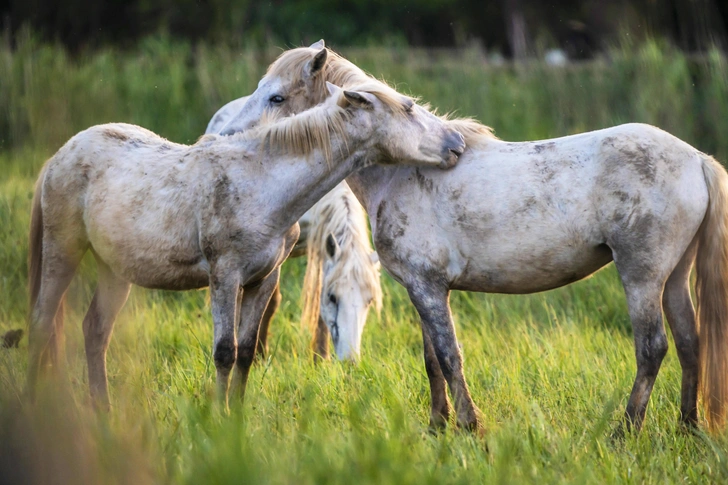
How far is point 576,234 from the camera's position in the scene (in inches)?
138

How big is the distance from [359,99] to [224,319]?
117 cm

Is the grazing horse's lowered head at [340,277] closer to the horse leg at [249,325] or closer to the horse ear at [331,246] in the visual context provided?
the horse ear at [331,246]

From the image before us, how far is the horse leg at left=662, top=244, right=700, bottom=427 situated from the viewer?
12.1 ft

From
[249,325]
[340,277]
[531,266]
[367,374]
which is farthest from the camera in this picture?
[340,277]

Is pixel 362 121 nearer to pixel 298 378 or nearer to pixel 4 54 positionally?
pixel 298 378

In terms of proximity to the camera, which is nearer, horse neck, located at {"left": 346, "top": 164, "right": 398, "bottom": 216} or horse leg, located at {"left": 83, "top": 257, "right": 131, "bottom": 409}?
horse neck, located at {"left": 346, "top": 164, "right": 398, "bottom": 216}

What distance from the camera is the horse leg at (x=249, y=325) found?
12.9 ft

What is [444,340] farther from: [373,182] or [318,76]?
[318,76]

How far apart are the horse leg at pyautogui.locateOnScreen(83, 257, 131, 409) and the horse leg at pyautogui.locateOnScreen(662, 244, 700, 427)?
2.79 m

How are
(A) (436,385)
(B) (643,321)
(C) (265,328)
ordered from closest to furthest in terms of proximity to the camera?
1. (B) (643,321)
2. (A) (436,385)
3. (C) (265,328)

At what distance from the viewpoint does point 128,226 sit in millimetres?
3861

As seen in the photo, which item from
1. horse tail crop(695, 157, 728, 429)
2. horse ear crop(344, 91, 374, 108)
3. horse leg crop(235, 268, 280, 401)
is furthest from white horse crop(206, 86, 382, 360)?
horse tail crop(695, 157, 728, 429)

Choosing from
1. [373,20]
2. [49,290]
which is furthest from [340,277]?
[373,20]

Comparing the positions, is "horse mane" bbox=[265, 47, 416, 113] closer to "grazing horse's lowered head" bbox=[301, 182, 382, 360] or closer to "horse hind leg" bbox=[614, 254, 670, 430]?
"grazing horse's lowered head" bbox=[301, 182, 382, 360]
